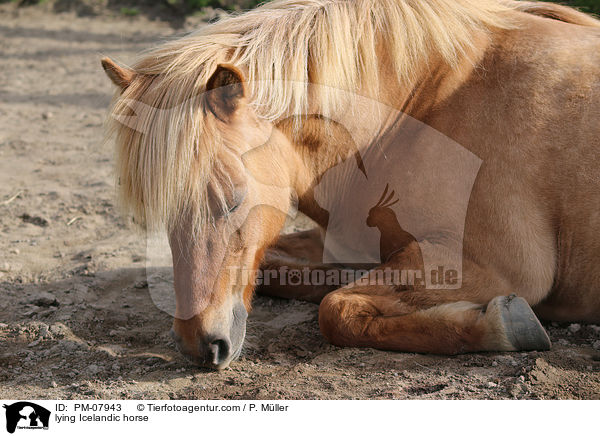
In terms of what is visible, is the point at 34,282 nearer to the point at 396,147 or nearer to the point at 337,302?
the point at 337,302

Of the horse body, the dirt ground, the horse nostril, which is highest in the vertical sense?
the horse body

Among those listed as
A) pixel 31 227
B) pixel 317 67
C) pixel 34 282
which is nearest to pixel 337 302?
pixel 317 67

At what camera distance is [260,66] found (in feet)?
8.96

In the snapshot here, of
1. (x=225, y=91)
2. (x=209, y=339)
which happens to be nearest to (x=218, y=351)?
(x=209, y=339)

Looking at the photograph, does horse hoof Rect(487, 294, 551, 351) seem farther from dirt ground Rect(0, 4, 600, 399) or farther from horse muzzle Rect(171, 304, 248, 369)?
horse muzzle Rect(171, 304, 248, 369)

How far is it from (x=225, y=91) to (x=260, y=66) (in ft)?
0.88

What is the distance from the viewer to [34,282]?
3.76 m

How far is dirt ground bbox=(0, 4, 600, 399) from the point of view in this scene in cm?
257

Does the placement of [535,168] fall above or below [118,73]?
below

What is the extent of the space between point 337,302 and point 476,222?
2.38 ft

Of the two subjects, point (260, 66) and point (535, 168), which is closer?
point (260, 66)

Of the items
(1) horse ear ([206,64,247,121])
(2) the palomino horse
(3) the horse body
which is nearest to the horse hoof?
(2) the palomino horse

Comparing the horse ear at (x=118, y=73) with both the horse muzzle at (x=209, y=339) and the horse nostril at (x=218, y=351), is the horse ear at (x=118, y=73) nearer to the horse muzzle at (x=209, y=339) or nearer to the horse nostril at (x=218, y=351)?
the horse muzzle at (x=209, y=339)

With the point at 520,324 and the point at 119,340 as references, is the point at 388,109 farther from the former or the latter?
the point at 119,340
